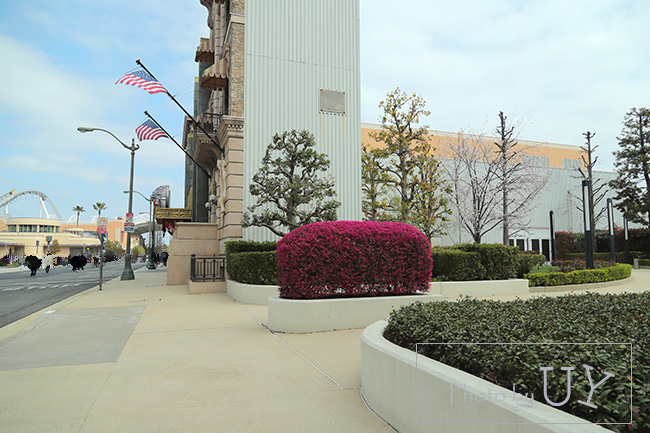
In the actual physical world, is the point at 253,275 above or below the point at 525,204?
below

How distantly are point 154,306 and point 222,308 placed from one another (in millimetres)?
2231

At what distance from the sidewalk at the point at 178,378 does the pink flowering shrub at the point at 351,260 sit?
0.91 meters

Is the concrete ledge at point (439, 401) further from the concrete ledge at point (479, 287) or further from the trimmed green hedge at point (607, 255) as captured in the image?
the trimmed green hedge at point (607, 255)

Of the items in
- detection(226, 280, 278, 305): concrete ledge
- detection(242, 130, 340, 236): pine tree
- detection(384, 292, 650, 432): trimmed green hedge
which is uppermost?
detection(242, 130, 340, 236): pine tree

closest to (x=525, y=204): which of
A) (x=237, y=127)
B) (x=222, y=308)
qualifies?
(x=237, y=127)

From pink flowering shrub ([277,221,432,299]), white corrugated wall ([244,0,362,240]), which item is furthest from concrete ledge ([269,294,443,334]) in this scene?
white corrugated wall ([244,0,362,240])

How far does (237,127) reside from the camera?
663 inches

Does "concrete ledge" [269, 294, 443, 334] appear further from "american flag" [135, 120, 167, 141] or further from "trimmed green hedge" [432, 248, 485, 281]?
"american flag" [135, 120, 167, 141]

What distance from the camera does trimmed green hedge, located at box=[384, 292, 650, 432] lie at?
2385mm

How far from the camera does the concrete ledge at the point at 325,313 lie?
788cm

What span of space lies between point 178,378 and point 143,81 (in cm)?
1374

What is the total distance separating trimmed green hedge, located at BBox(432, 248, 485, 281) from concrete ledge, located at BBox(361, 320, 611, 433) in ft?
31.5

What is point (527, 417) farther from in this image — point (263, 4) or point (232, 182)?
point (263, 4)

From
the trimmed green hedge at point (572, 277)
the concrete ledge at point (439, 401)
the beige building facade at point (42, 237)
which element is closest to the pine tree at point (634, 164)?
the trimmed green hedge at point (572, 277)
